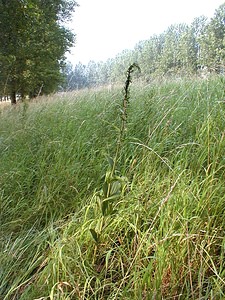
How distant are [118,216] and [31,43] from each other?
10273 mm

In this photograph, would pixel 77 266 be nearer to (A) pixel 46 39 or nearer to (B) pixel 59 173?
(B) pixel 59 173

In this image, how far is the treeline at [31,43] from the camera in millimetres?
5930

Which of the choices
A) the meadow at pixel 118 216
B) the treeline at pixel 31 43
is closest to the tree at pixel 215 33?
the treeline at pixel 31 43

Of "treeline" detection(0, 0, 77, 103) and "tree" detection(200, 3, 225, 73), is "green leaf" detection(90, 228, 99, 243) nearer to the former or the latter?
"treeline" detection(0, 0, 77, 103)

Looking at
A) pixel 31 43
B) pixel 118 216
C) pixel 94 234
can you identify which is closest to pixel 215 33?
pixel 31 43

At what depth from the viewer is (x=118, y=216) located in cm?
121

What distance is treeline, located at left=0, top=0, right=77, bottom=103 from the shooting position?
19.5 ft

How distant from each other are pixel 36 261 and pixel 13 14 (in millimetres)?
6557

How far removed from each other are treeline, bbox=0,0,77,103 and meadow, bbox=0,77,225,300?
4.59 meters

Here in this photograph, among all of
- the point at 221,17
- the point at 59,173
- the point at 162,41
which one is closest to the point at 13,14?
the point at 59,173

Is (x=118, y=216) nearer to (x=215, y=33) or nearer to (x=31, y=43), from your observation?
(x=31, y=43)

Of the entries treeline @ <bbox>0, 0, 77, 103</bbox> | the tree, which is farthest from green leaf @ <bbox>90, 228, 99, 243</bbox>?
the tree

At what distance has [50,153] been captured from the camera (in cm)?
206

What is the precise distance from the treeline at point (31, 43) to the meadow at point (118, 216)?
4.59 meters
